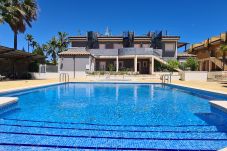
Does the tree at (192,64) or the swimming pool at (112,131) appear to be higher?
the tree at (192,64)

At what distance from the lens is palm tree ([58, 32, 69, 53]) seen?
42.1 meters

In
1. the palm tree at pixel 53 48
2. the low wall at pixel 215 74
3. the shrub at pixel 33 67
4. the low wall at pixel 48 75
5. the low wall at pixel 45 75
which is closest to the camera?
the low wall at pixel 215 74

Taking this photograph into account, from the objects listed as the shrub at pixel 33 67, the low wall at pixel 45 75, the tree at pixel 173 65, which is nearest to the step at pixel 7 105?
the low wall at pixel 45 75

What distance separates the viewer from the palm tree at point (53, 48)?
41.9 metres

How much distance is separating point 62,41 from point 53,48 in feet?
8.61

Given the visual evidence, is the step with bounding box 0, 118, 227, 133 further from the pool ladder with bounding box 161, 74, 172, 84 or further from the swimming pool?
the pool ladder with bounding box 161, 74, 172, 84

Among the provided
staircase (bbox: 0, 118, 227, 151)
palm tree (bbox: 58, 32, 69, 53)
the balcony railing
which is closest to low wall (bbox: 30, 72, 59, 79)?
the balcony railing

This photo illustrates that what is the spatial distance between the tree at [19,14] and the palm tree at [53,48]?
15175mm

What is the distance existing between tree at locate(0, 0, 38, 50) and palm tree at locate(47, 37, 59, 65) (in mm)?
15175

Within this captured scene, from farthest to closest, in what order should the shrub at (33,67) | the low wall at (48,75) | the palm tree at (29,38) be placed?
the palm tree at (29,38), the shrub at (33,67), the low wall at (48,75)

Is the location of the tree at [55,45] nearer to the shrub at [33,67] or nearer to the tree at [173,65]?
the shrub at [33,67]

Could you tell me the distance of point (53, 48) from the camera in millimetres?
42031

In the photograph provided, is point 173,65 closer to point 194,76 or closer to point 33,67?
point 194,76

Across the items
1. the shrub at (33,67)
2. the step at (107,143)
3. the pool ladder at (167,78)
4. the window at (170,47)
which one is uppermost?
the window at (170,47)
